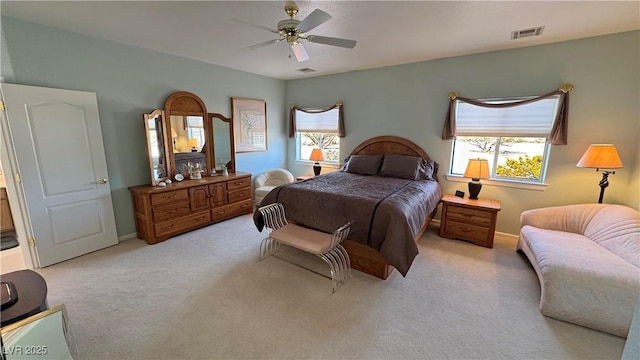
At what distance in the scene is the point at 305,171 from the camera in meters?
5.84

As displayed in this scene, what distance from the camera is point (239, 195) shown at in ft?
14.7

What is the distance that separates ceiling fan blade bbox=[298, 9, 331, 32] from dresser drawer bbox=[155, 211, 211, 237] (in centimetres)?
298

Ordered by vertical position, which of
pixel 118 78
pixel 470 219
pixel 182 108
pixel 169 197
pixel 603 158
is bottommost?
pixel 470 219

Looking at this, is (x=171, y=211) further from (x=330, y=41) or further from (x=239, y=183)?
(x=330, y=41)

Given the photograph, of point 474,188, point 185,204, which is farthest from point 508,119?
point 185,204

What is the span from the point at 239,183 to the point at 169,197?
45.9 inches

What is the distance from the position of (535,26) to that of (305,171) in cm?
433

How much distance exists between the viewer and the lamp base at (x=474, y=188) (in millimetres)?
3592

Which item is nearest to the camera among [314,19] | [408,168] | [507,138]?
[314,19]

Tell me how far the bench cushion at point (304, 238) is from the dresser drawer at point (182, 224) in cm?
169

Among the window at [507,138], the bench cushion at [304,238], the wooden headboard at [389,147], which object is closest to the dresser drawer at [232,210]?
the bench cushion at [304,238]

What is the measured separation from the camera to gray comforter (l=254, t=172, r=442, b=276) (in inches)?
96.5

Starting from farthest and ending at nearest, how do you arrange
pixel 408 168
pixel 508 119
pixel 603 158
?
pixel 408 168 → pixel 508 119 → pixel 603 158

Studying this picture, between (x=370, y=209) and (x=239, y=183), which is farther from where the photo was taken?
Answer: (x=239, y=183)
